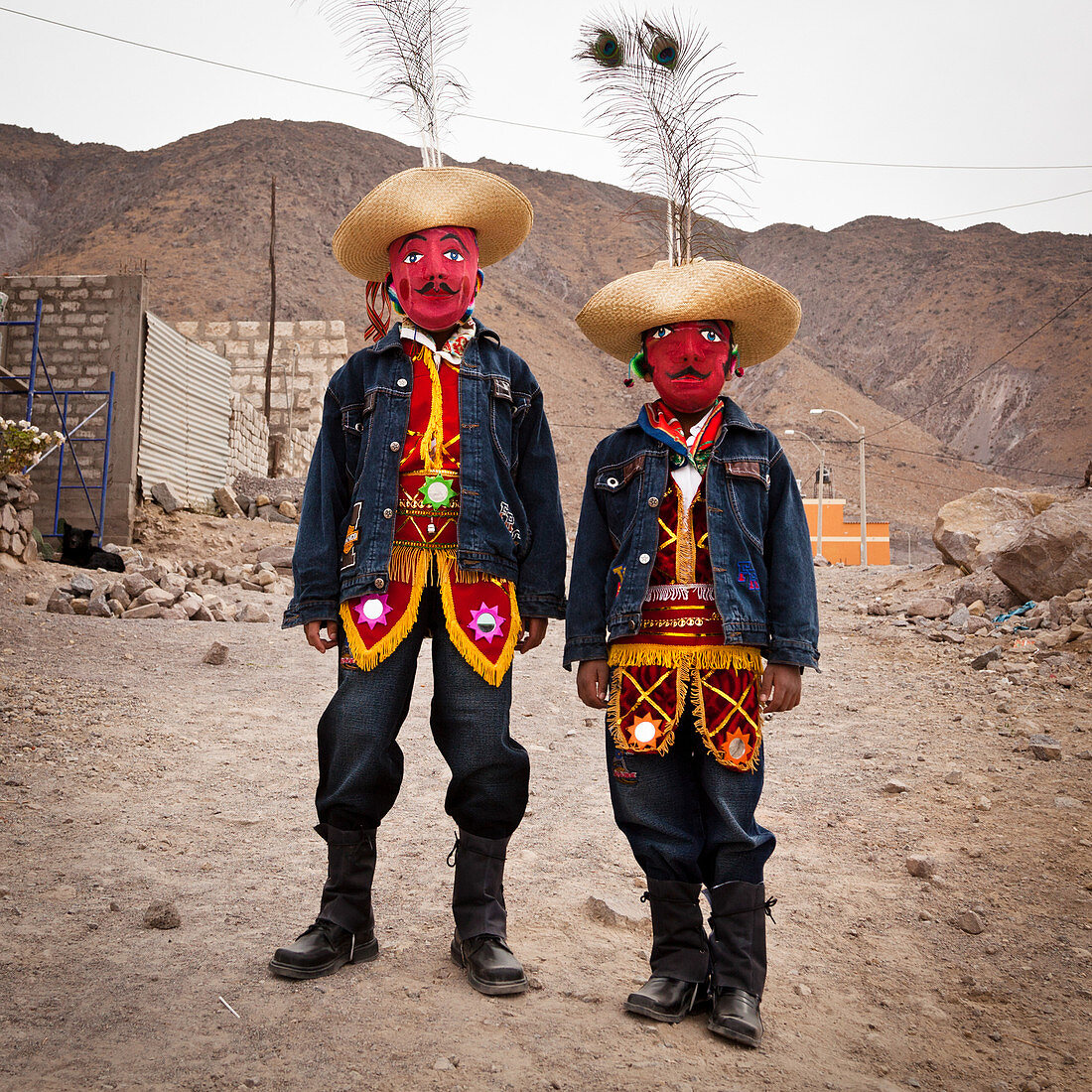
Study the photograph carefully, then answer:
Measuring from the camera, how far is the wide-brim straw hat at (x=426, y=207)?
112 inches

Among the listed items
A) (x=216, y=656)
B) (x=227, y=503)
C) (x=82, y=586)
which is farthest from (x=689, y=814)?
(x=227, y=503)

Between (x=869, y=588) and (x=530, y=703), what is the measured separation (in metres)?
8.16

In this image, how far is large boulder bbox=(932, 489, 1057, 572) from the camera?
11.4 m

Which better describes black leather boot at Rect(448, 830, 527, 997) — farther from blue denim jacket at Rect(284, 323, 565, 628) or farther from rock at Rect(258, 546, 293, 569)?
rock at Rect(258, 546, 293, 569)

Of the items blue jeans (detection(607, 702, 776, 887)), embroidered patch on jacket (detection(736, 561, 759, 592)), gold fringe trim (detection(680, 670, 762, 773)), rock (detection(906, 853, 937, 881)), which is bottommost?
rock (detection(906, 853, 937, 881))

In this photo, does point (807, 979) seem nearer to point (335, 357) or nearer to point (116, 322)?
point (116, 322)

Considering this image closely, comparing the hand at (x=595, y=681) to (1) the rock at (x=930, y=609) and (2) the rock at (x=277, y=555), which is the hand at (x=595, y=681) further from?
(2) the rock at (x=277, y=555)

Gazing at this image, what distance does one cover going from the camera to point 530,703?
6691mm

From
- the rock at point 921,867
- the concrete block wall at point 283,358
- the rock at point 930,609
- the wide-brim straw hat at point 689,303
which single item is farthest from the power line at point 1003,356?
the wide-brim straw hat at point 689,303

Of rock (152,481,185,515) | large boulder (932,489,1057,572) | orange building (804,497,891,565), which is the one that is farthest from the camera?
orange building (804,497,891,565)

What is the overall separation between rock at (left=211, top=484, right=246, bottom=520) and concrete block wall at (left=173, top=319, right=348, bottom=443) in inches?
307

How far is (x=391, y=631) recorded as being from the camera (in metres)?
2.59

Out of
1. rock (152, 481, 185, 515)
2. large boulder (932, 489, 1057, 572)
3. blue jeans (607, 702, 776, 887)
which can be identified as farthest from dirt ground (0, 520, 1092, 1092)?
rock (152, 481, 185, 515)

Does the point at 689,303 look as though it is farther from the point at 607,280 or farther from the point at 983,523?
the point at 607,280
